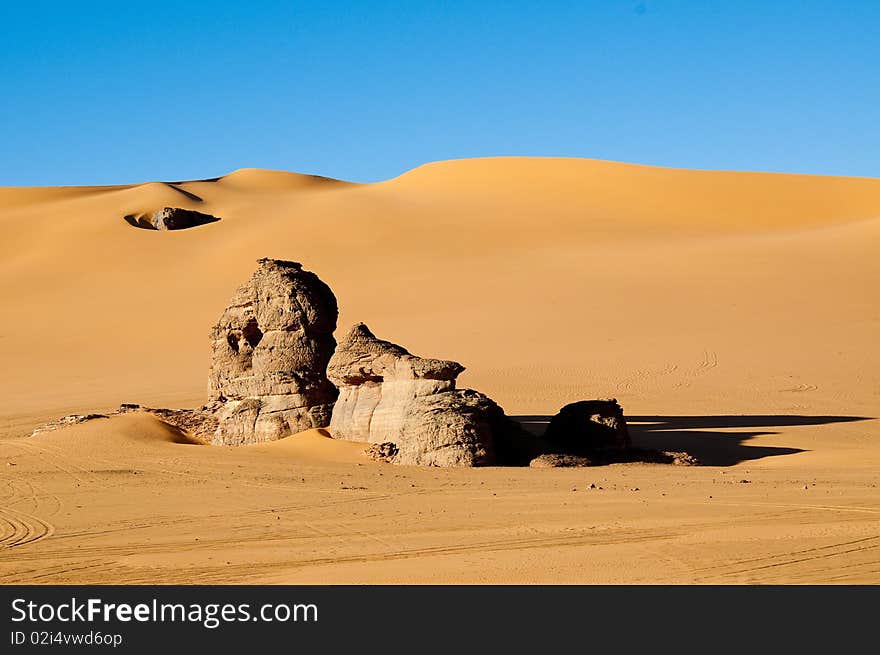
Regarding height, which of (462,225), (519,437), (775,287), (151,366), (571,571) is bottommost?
(571,571)

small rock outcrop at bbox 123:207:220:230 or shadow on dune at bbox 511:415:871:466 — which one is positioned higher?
small rock outcrop at bbox 123:207:220:230

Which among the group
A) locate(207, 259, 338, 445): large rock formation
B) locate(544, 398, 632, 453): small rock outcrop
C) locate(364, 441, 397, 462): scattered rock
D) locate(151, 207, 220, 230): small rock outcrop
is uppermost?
locate(151, 207, 220, 230): small rock outcrop

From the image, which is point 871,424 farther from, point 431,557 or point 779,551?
point 431,557

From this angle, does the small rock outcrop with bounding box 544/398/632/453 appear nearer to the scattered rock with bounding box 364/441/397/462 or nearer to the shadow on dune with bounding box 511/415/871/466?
the shadow on dune with bounding box 511/415/871/466

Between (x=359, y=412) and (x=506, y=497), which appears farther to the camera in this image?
(x=359, y=412)

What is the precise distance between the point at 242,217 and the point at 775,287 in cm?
2578

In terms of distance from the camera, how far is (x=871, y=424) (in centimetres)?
1986

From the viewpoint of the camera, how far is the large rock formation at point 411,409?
48.2 ft

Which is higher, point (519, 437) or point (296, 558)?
point (519, 437)

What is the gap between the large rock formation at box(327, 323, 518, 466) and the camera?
48.2ft

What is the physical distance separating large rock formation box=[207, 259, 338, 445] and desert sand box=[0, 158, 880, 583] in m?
0.98

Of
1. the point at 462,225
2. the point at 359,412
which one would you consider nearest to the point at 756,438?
the point at 359,412

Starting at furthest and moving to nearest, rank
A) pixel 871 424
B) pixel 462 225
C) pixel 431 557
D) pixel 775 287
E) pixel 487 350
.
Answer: pixel 462 225 < pixel 775 287 < pixel 487 350 < pixel 871 424 < pixel 431 557

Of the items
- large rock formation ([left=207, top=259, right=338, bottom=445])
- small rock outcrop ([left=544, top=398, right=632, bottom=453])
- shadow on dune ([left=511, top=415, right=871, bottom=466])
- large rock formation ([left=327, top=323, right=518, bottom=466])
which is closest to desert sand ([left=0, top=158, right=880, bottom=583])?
shadow on dune ([left=511, top=415, right=871, bottom=466])
